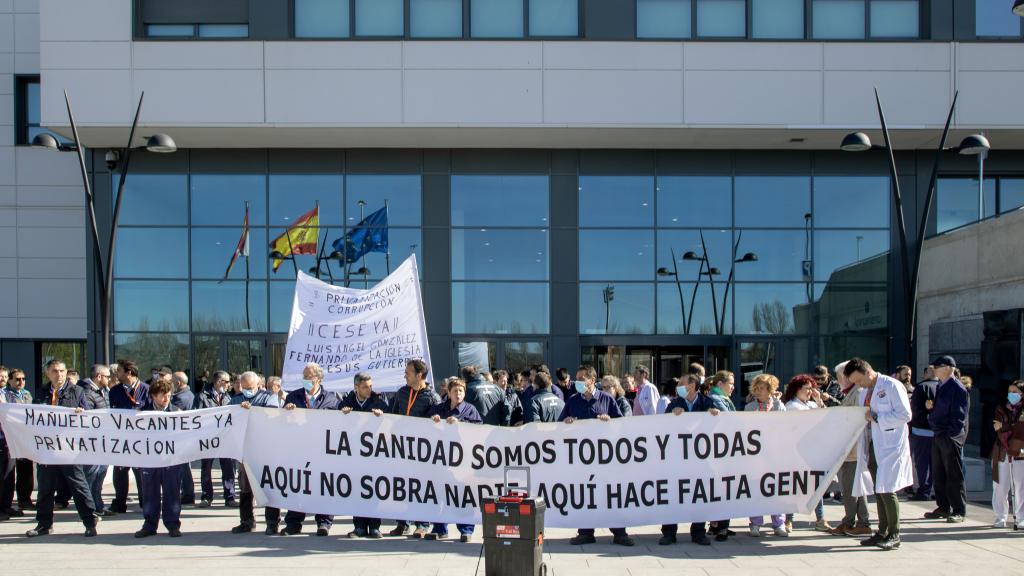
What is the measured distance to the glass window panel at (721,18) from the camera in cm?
2225

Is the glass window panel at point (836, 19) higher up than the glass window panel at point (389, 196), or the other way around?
the glass window panel at point (836, 19)

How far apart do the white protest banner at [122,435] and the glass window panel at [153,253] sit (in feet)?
42.2

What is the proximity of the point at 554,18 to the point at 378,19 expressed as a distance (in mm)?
4012

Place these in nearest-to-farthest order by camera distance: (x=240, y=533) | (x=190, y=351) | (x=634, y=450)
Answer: (x=634, y=450) < (x=240, y=533) < (x=190, y=351)

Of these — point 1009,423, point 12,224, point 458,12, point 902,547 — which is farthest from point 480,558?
point 12,224

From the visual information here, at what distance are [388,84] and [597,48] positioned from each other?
15.5 feet

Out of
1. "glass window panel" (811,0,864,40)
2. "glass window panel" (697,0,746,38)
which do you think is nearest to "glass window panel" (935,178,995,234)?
"glass window panel" (811,0,864,40)

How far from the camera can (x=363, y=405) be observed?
33.6ft

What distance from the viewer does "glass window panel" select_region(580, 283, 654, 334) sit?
23125 millimetres

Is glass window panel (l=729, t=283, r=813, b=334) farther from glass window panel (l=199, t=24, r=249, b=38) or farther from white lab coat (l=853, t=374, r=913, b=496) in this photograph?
white lab coat (l=853, t=374, r=913, b=496)

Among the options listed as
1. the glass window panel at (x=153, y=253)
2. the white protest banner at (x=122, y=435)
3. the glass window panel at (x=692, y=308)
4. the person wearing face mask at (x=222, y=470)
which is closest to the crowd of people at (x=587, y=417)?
the white protest banner at (x=122, y=435)

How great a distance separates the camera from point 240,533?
10.4m

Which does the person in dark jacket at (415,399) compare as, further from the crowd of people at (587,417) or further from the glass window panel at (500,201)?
the glass window panel at (500,201)

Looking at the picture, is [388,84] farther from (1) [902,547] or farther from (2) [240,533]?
(1) [902,547]
